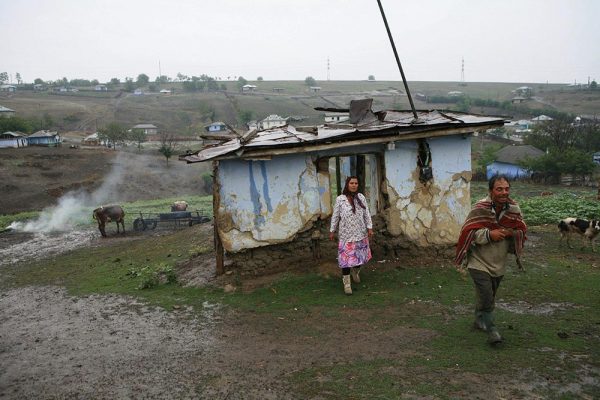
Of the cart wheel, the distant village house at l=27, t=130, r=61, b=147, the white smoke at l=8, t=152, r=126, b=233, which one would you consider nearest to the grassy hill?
the distant village house at l=27, t=130, r=61, b=147

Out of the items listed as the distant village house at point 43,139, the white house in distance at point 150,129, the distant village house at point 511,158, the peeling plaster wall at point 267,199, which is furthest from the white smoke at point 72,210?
the white house in distance at point 150,129

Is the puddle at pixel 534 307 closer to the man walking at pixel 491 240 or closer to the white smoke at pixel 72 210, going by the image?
the man walking at pixel 491 240

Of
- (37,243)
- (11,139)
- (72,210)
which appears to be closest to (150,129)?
(11,139)

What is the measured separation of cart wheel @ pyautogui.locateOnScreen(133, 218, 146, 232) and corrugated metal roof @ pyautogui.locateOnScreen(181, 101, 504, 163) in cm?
856

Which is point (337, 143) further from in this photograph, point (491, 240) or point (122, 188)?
point (122, 188)

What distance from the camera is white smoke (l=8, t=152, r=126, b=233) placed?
57.8 feet

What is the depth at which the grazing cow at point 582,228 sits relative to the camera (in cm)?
984

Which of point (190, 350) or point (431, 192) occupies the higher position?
point (431, 192)

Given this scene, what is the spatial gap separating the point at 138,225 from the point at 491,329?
13712 mm

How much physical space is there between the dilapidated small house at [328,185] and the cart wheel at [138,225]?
8888 millimetres

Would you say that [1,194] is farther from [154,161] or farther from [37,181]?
[154,161]

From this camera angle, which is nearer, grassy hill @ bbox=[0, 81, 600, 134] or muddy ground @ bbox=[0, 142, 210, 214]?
muddy ground @ bbox=[0, 142, 210, 214]

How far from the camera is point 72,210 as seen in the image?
21.7 meters

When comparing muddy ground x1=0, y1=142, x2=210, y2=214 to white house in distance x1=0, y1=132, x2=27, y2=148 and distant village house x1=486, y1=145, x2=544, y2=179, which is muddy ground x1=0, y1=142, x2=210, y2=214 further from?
distant village house x1=486, y1=145, x2=544, y2=179
